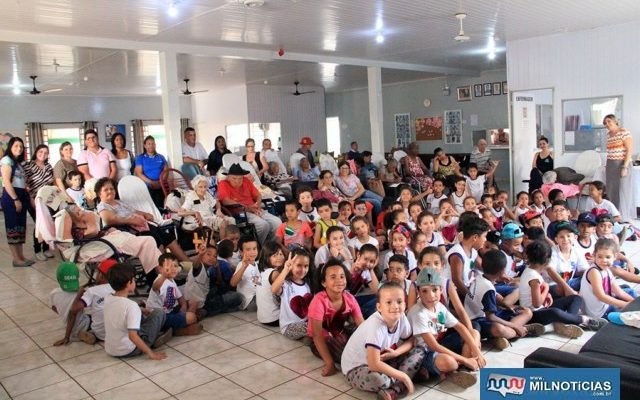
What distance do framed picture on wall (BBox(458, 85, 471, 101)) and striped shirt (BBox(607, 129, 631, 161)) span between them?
23.8 ft

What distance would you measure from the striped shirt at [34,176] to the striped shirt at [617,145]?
791 centimetres

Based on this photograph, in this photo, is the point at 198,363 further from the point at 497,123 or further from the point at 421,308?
the point at 497,123

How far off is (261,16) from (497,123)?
30.5 feet

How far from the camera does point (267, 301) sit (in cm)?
438

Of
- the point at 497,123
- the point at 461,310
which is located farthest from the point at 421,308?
the point at 497,123

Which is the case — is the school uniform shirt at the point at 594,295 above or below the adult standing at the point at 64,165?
below

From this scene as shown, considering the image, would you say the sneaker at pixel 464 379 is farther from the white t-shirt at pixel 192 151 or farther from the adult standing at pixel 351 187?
the white t-shirt at pixel 192 151

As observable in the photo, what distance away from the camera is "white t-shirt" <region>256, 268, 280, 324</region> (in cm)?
435

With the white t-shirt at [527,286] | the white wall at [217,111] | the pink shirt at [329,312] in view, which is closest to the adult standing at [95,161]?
the pink shirt at [329,312]

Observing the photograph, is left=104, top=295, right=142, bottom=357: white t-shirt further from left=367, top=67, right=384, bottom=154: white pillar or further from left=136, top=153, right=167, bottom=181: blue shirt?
left=367, top=67, right=384, bottom=154: white pillar

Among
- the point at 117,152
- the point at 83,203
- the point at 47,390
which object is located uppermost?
the point at 117,152

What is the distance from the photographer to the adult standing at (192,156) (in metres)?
7.96

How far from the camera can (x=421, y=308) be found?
3264 millimetres

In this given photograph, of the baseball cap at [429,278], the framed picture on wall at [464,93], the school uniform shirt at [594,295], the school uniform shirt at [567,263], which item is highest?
the framed picture on wall at [464,93]
